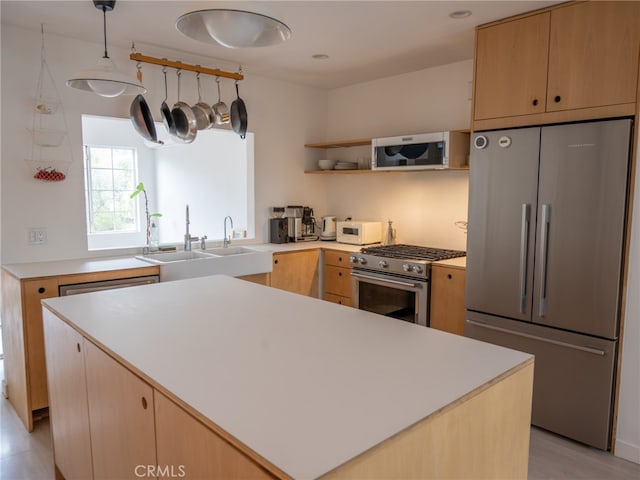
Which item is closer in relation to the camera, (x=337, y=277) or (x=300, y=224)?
(x=337, y=277)

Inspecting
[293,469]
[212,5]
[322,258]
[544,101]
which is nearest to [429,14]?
[544,101]

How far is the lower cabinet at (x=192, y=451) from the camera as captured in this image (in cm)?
95

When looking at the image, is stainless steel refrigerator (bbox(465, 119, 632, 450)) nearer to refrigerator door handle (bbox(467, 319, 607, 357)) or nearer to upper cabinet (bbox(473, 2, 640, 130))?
refrigerator door handle (bbox(467, 319, 607, 357))

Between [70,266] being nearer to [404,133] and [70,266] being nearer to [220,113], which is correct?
[220,113]

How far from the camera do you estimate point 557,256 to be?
267 centimetres

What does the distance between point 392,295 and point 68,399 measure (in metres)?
2.50

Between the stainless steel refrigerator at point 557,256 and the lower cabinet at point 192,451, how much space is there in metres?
2.31

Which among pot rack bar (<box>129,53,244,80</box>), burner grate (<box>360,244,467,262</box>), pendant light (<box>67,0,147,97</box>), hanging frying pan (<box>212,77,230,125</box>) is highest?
pot rack bar (<box>129,53,244,80</box>)

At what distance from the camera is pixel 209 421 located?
3.36 ft

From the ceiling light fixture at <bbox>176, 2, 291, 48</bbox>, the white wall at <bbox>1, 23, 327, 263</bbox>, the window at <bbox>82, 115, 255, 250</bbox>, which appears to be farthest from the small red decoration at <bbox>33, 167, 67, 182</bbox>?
the window at <bbox>82, 115, 255, 250</bbox>

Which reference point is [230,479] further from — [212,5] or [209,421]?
[212,5]

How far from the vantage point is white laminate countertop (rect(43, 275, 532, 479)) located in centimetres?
98

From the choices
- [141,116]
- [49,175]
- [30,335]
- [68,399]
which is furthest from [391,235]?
[68,399]

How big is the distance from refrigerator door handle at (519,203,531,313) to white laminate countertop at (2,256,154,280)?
2468 mm
